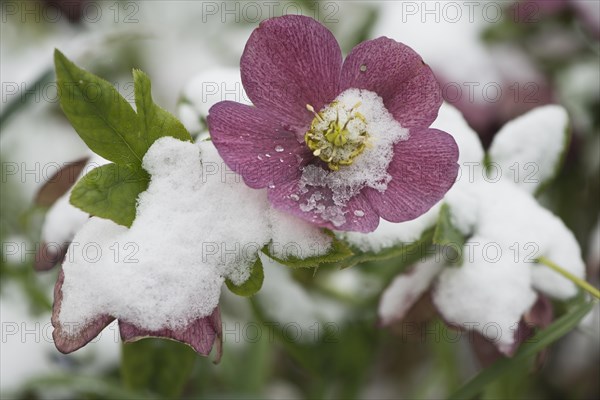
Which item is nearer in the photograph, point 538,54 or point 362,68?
point 362,68

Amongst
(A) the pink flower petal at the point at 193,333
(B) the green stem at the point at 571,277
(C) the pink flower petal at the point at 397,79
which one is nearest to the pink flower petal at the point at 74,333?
(A) the pink flower petal at the point at 193,333

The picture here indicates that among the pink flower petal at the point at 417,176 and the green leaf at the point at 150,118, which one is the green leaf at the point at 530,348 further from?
the green leaf at the point at 150,118

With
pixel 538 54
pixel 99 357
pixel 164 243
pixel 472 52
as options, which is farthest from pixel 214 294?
pixel 538 54

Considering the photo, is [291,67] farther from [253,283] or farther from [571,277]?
[571,277]

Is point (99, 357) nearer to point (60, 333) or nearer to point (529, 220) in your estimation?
point (60, 333)

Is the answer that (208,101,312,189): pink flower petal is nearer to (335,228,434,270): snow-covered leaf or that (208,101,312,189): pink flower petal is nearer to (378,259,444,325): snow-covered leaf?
(335,228,434,270): snow-covered leaf
